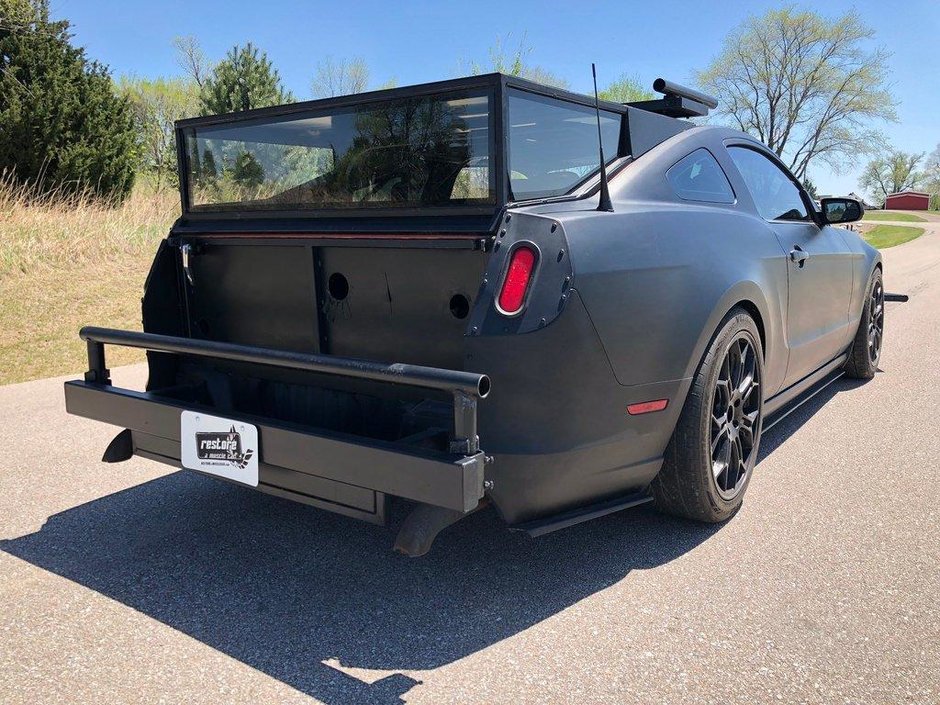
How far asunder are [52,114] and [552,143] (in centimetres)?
1431

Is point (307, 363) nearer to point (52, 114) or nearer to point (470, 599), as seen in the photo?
point (470, 599)

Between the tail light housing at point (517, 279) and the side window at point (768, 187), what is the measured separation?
1874mm

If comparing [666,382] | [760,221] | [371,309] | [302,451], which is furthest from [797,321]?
[302,451]

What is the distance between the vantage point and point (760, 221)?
148 inches

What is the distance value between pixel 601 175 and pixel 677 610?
1.52 m

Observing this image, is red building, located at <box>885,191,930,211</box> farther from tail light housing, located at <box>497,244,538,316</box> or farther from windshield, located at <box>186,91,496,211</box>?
tail light housing, located at <box>497,244,538,316</box>

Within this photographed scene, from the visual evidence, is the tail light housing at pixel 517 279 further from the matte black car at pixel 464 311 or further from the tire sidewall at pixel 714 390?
the tire sidewall at pixel 714 390

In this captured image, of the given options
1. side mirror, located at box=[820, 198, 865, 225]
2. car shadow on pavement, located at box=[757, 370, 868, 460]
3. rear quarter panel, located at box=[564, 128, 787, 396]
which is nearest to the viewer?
rear quarter panel, located at box=[564, 128, 787, 396]

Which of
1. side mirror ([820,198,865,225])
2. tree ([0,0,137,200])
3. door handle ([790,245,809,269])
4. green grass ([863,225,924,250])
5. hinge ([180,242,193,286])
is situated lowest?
green grass ([863,225,924,250])

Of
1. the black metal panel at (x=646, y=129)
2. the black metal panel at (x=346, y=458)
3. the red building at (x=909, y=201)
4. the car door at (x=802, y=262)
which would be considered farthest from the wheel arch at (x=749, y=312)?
the red building at (x=909, y=201)

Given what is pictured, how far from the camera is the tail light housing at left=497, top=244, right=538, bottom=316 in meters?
2.46

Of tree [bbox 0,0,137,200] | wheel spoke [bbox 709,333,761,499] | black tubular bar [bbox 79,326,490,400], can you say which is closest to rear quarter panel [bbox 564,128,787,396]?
wheel spoke [bbox 709,333,761,499]

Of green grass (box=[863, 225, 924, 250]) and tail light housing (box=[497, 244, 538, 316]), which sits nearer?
tail light housing (box=[497, 244, 538, 316])

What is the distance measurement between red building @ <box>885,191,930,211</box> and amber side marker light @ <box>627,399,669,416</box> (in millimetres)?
87429
